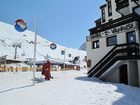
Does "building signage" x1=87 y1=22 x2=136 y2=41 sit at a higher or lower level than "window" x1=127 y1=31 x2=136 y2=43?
higher

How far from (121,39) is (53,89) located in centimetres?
1101

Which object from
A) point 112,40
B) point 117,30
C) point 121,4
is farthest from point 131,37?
point 121,4

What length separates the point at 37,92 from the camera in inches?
570

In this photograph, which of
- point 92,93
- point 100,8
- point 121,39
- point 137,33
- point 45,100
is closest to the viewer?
point 45,100

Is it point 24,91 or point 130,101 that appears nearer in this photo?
point 130,101

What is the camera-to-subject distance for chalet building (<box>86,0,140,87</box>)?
20.6 meters

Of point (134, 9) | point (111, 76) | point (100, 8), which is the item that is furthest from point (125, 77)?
point (100, 8)

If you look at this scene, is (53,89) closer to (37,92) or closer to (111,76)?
(37,92)

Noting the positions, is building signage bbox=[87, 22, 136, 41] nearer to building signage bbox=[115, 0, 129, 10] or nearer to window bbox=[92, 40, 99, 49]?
window bbox=[92, 40, 99, 49]

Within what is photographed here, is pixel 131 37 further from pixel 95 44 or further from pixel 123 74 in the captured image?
pixel 95 44

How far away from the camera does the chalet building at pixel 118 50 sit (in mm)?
20594

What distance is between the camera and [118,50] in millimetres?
20984

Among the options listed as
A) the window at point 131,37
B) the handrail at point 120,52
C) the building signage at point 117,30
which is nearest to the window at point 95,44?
the building signage at point 117,30

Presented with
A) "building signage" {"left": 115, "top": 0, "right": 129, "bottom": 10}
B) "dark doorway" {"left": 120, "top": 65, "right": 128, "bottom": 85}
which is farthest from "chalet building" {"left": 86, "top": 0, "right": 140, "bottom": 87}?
"building signage" {"left": 115, "top": 0, "right": 129, "bottom": 10}
